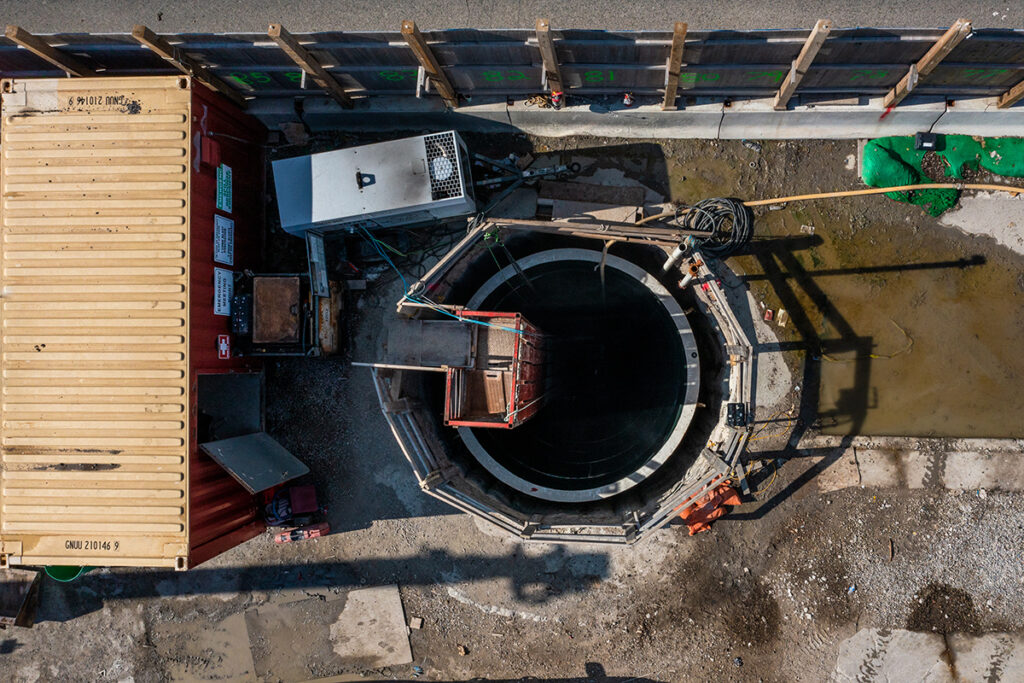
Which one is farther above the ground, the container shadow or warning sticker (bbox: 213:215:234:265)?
warning sticker (bbox: 213:215:234:265)

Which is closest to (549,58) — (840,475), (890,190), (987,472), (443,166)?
(443,166)

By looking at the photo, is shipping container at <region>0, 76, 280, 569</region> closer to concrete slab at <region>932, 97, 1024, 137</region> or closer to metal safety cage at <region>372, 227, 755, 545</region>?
metal safety cage at <region>372, 227, 755, 545</region>

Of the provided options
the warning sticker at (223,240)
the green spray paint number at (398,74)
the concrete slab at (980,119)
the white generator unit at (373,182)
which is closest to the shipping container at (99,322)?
the warning sticker at (223,240)

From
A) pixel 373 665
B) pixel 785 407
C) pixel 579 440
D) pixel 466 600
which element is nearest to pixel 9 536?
pixel 373 665

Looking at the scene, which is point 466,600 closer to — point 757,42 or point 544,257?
point 544,257

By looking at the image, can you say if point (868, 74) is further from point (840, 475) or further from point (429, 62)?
point (429, 62)

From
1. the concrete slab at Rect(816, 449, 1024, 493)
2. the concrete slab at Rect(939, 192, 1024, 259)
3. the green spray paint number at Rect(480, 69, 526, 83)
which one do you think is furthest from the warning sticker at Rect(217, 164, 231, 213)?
the concrete slab at Rect(939, 192, 1024, 259)
